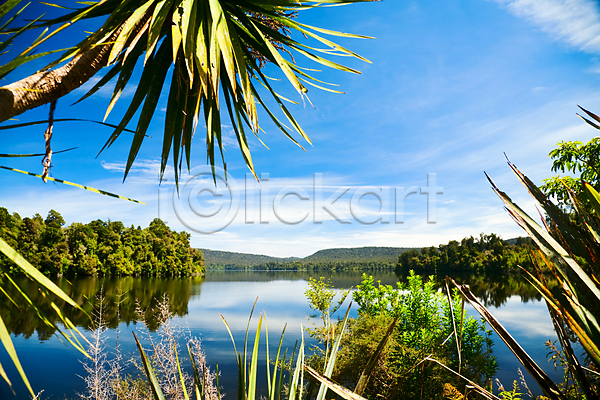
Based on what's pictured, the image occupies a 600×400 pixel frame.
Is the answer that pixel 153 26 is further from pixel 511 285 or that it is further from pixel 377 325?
pixel 511 285

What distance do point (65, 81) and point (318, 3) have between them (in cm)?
163

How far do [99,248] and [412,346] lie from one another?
44.8 metres

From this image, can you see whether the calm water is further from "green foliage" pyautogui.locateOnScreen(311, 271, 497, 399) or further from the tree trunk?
"green foliage" pyautogui.locateOnScreen(311, 271, 497, 399)

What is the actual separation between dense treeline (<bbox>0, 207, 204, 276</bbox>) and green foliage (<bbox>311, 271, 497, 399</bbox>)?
22180 millimetres

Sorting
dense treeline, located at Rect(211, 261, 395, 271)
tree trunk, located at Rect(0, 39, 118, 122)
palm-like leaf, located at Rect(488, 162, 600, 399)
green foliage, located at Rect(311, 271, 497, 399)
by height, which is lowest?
dense treeline, located at Rect(211, 261, 395, 271)

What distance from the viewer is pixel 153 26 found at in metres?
1.49

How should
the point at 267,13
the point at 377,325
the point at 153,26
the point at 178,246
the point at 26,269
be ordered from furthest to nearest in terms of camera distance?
the point at 178,246, the point at 377,325, the point at 267,13, the point at 153,26, the point at 26,269

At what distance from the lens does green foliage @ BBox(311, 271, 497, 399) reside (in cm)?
501

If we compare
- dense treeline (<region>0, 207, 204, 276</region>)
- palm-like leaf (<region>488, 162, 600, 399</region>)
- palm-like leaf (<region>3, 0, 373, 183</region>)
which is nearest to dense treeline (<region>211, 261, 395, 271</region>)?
dense treeline (<region>0, 207, 204, 276</region>)

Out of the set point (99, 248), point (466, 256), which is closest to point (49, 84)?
point (99, 248)

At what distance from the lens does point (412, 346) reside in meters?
5.43

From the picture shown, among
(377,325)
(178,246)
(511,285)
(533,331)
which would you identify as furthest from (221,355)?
(178,246)

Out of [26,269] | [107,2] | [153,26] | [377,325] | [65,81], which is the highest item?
[107,2]

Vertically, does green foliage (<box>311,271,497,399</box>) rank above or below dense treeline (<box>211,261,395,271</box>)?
above
